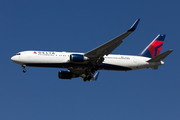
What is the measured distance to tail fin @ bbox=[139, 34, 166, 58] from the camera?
180ft

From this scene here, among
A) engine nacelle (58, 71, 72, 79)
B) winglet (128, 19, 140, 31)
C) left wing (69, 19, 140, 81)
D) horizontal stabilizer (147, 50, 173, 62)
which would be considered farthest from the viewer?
engine nacelle (58, 71, 72, 79)

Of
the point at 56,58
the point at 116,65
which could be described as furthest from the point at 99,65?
the point at 56,58

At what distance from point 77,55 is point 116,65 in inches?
287

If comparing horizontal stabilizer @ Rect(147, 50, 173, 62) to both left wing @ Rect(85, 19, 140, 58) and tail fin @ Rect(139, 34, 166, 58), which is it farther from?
left wing @ Rect(85, 19, 140, 58)

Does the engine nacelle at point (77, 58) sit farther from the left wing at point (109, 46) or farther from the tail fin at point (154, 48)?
the tail fin at point (154, 48)

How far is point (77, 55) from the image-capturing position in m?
47.6

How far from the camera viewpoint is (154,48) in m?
56.1

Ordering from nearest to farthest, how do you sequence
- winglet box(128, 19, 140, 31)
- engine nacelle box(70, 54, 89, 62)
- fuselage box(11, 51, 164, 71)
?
1. winglet box(128, 19, 140, 31)
2. engine nacelle box(70, 54, 89, 62)
3. fuselage box(11, 51, 164, 71)

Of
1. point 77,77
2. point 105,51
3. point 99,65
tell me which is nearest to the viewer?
point 105,51

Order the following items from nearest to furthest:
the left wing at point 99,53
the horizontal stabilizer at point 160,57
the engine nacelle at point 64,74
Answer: the left wing at point 99,53 < the horizontal stabilizer at point 160,57 < the engine nacelle at point 64,74

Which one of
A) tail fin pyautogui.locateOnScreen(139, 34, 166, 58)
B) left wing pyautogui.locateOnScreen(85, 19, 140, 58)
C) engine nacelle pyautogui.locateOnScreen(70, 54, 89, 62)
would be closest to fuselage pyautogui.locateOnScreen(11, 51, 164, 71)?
engine nacelle pyautogui.locateOnScreen(70, 54, 89, 62)

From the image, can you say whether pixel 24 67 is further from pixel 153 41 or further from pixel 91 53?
pixel 153 41

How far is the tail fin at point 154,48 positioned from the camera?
54978mm

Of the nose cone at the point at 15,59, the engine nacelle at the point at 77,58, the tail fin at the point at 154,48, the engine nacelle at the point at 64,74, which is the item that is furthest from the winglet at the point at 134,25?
the engine nacelle at the point at 64,74
